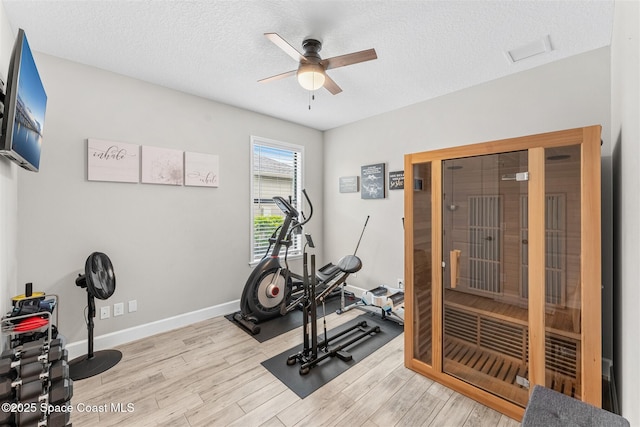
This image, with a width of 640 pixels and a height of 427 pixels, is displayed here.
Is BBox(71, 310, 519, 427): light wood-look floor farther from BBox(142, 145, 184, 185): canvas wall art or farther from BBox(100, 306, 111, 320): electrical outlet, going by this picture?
BBox(142, 145, 184, 185): canvas wall art

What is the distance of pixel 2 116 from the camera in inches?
63.5

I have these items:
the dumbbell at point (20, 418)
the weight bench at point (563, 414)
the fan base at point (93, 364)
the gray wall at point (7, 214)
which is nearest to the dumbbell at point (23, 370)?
the dumbbell at point (20, 418)

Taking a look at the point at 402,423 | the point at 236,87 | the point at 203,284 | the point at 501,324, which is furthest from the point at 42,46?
the point at 501,324

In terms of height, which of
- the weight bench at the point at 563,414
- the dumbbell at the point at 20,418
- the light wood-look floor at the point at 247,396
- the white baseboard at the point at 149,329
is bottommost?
the light wood-look floor at the point at 247,396

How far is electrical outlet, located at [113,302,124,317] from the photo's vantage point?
2809 millimetres

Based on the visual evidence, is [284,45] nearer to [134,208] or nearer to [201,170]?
[201,170]

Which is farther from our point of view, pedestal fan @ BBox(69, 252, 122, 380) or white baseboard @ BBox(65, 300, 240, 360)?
white baseboard @ BBox(65, 300, 240, 360)

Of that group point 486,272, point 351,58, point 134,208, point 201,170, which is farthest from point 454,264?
point 134,208

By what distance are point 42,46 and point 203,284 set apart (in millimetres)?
2819

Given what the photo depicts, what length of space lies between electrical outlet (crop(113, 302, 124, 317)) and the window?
5.22 ft

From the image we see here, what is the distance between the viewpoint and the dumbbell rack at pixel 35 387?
1.33 metres

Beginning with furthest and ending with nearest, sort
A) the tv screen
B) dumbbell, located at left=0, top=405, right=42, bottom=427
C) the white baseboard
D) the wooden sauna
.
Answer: the white baseboard, the wooden sauna, the tv screen, dumbbell, located at left=0, top=405, right=42, bottom=427

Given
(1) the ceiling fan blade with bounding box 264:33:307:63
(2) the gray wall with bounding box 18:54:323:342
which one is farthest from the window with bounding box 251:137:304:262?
(1) the ceiling fan blade with bounding box 264:33:307:63

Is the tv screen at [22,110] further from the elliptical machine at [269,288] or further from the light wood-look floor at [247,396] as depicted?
the elliptical machine at [269,288]
